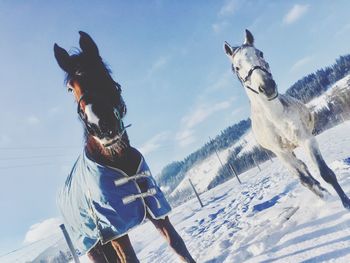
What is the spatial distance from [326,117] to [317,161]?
9391cm

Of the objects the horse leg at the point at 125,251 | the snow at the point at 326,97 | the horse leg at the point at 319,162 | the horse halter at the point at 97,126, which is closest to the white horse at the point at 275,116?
the horse leg at the point at 319,162

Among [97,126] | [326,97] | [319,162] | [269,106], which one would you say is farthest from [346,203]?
[326,97]

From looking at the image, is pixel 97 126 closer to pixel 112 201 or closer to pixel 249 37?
pixel 112 201

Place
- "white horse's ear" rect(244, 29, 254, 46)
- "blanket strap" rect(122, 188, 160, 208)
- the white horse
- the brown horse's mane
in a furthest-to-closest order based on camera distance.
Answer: "white horse's ear" rect(244, 29, 254, 46) < the white horse < "blanket strap" rect(122, 188, 160, 208) < the brown horse's mane

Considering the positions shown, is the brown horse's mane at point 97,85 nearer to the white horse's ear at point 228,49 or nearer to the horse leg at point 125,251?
the horse leg at point 125,251

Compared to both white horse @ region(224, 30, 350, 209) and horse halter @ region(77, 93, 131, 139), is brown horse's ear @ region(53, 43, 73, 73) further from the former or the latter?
white horse @ region(224, 30, 350, 209)

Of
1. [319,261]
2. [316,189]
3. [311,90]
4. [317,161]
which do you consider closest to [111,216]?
[319,261]

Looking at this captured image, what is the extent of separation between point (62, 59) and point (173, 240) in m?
2.42

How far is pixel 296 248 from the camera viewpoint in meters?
3.54

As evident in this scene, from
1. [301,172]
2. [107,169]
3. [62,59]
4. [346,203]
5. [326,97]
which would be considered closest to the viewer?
[107,169]

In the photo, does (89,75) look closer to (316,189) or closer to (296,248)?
(296,248)

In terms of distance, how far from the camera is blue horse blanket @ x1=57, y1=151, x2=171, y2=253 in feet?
10.5

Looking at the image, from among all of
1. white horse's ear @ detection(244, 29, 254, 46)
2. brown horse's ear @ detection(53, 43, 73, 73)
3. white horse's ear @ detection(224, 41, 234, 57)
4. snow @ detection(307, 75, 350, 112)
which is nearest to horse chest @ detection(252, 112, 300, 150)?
white horse's ear @ detection(224, 41, 234, 57)

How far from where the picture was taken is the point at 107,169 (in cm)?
322
